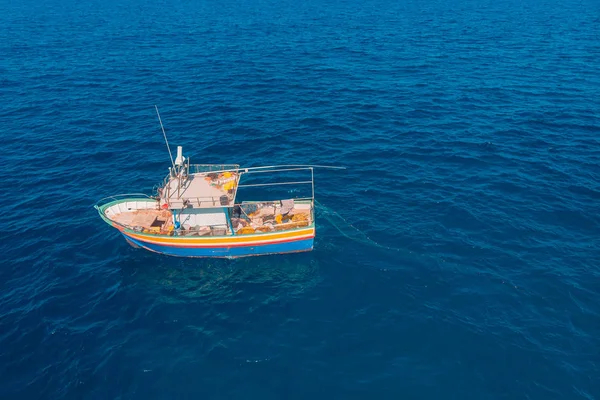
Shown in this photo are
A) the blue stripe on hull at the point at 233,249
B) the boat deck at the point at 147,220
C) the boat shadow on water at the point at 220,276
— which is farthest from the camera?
the boat deck at the point at 147,220

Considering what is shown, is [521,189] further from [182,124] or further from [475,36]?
[475,36]

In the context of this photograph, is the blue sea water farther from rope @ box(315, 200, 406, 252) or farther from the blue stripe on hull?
the blue stripe on hull

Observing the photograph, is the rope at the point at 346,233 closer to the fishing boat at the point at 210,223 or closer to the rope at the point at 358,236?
the rope at the point at 358,236

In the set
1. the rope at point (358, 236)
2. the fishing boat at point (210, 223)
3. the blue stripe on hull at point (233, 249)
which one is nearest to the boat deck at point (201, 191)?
the fishing boat at point (210, 223)

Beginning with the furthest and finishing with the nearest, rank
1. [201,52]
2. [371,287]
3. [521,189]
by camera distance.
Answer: [201,52] → [521,189] → [371,287]

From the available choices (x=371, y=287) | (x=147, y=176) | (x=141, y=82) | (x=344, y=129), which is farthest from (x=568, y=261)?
(x=141, y=82)

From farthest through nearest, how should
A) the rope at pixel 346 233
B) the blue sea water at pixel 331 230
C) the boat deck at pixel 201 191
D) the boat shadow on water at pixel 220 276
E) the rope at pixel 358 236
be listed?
the rope at pixel 346 233, the rope at pixel 358 236, the boat deck at pixel 201 191, the boat shadow on water at pixel 220 276, the blue sea water at pixel 331 230

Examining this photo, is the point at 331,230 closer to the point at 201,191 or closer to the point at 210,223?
the point at 210,223

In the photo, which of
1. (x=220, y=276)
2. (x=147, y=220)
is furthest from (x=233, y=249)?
(x=147, y=220)
